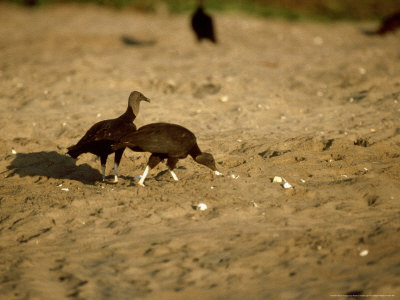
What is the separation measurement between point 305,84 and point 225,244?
19.4 ft

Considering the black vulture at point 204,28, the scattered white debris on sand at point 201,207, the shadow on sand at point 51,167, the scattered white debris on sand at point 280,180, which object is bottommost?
the black vulture at point 204,28

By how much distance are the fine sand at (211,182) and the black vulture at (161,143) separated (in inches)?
10.5

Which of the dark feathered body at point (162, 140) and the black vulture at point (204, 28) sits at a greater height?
the dark feathered body at point (162, 140)

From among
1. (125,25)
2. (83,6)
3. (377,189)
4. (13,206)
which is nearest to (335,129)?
(377,189)

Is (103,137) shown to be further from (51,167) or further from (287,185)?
(287,185)

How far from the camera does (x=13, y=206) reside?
564cm

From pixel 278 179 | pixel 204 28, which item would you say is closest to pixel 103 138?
pixel 278 179

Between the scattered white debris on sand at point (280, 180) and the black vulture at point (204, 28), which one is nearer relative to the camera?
the scattered white debris on sand at point (280, 180)

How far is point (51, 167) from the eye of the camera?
6797mm

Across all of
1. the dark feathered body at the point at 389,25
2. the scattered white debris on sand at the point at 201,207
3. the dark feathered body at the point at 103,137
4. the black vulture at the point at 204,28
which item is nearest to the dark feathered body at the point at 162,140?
the dark feathered body at the point at 103,137

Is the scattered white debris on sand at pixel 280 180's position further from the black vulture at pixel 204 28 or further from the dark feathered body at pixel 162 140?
the black vulture at pixel 204 28

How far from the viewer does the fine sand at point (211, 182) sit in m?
4.17

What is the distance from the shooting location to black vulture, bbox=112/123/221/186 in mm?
5652

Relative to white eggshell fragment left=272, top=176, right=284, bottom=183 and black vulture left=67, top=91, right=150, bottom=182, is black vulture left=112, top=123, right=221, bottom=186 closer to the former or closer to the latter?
black vulture left=67, top=91, right=150, bottom=182
